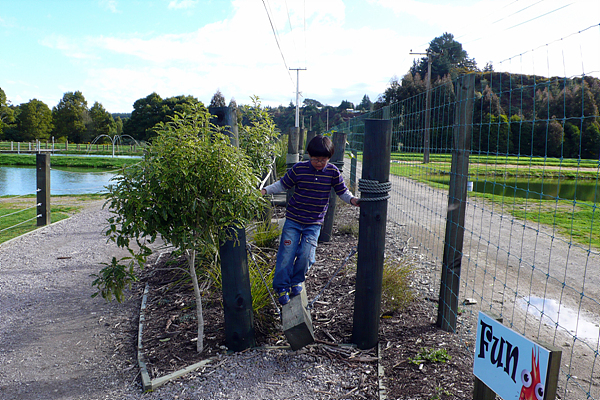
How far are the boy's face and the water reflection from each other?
206 cm

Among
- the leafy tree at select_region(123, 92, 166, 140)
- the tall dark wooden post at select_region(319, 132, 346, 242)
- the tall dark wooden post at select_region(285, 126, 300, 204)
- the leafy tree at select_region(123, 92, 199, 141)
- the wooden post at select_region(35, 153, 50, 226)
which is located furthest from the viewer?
the leafy tree at select_region(123, 92, 166, 140)

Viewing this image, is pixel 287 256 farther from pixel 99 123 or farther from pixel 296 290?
pixel 99 123

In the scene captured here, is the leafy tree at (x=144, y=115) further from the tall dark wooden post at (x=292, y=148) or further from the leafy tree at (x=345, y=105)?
the tall dark wooden post at (x=292, y=148)

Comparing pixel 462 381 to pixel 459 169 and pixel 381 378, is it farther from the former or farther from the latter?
pixel 459 169

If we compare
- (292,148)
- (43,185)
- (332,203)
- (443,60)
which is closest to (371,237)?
(332,203)

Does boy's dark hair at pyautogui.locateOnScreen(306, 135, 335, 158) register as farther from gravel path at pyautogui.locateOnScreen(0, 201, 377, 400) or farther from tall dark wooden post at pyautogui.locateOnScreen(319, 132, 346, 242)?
tall dark wooden post at pyautogui.locateOnScreen(319, 132, 346, 242)

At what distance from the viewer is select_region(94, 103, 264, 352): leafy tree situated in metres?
2.97

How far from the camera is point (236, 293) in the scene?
3.51 meters

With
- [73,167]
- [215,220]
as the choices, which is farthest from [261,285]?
[73,167]

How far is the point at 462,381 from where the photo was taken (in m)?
3.01

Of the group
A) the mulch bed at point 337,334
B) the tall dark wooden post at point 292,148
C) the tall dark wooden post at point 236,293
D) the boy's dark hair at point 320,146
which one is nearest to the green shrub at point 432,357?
the mulch bed at point 337,334

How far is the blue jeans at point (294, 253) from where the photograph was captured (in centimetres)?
384

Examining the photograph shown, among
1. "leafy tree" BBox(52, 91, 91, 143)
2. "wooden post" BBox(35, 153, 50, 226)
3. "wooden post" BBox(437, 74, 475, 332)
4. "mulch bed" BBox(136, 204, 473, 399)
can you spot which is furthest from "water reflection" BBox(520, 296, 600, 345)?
"leafy tree" BBox(52, 91, 91, 143)

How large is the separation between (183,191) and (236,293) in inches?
37.7
